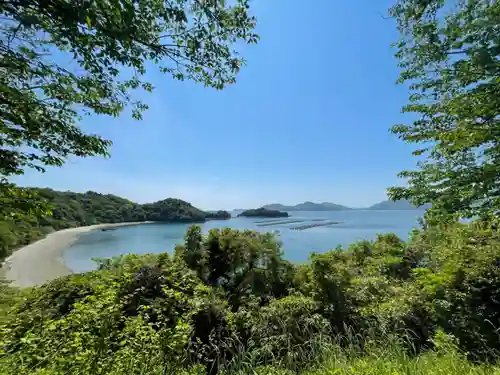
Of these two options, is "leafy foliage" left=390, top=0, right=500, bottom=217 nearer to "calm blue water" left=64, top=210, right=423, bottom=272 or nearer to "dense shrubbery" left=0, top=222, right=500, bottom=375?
"dense shrubbery" left=0, top=222, right=500, bottom=375

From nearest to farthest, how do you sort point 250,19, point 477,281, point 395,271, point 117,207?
point 250,19 < point 477,281 < point 395,271 < point 117,207

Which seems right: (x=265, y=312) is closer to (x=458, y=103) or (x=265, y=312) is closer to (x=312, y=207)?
(x=458, y=103)

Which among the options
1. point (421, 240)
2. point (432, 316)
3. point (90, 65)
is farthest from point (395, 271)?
point (90, 65)

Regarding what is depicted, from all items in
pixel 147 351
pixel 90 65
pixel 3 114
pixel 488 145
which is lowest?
pixel 147 351

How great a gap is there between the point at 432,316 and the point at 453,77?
3397 mm

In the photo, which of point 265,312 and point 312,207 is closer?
point 265,312

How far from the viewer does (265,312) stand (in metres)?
4.62

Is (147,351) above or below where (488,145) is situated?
below

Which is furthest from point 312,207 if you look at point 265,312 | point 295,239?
point 265,312

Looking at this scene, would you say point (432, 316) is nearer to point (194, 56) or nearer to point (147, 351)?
point (147, 351)

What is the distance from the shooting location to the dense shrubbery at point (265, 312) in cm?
204

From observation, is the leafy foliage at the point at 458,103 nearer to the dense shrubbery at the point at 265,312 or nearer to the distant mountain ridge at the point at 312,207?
the dense shrubbery at the point at 265,312

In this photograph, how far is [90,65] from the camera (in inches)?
88.3

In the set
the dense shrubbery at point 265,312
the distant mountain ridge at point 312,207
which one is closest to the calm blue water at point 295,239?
the dense shrubbery at point 265,312
